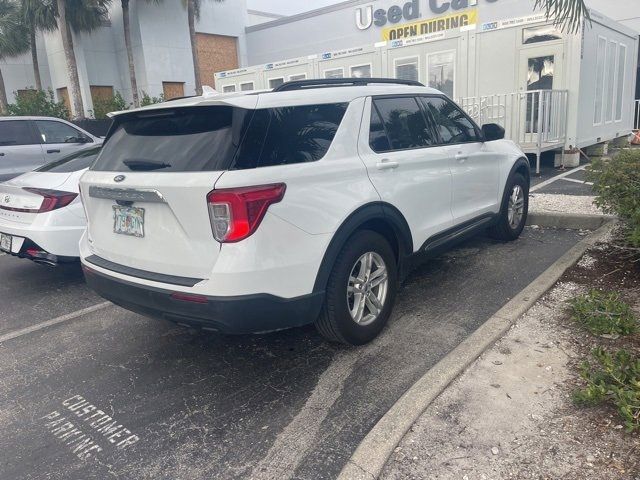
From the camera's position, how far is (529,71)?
10.7 m

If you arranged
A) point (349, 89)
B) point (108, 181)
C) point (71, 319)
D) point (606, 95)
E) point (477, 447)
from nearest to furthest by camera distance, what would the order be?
point (477, 447), point (108, 181), point (349, 89), point (71, 319), point (606, 95)

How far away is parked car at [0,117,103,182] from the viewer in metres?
8.95

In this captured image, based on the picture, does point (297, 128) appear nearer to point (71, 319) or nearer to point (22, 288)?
point (71, 319)

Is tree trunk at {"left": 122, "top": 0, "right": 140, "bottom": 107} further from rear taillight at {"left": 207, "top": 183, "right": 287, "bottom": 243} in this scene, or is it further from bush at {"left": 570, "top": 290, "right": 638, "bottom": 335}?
bush at {"left": 570, "top": 290, "right": 638, "bottom": 335}

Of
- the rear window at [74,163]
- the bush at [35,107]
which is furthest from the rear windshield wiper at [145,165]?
the bush at [35,107]

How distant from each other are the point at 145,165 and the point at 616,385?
116 inches

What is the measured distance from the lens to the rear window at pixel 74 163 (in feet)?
17.7

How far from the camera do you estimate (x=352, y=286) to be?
11.4 feet

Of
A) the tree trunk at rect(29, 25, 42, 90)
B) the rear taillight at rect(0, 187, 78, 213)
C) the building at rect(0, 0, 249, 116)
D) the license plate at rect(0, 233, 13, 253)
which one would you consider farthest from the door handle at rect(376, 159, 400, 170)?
the tree trunk at rect(29, 25, 42, 90)

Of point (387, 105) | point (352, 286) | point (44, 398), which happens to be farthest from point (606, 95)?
point (44, 398)

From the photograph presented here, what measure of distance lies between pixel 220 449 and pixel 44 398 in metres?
1.40

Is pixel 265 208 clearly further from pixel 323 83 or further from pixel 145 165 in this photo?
pixel 323 83

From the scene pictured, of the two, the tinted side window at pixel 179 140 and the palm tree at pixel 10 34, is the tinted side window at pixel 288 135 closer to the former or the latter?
the tinted side window at pixel 179 140

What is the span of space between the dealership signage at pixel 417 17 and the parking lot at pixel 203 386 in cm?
1852
